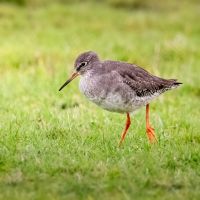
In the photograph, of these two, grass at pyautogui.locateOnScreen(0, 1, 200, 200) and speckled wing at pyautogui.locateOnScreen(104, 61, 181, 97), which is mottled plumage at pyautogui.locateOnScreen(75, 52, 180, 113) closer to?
speckled wing at pyautogui.locateOnScreen(104, 61, 181, 97)

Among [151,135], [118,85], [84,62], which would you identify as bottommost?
[151,135]

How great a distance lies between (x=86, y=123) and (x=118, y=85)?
3.93 ft

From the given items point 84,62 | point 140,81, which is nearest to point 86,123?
point 84,62

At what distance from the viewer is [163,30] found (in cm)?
1902

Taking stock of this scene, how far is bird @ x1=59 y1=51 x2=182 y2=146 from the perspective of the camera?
8062 millimetres

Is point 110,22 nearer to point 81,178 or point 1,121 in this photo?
point 1,121

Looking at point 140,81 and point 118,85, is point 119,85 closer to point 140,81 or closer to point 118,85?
point 118,85

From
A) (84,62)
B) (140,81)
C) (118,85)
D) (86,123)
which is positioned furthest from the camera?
(86,123)

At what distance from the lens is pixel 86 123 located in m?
9.17

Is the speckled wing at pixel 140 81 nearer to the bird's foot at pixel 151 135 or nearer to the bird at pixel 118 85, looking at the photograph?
the bird at pixel 118 85

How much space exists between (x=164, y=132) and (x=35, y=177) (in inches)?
99.3

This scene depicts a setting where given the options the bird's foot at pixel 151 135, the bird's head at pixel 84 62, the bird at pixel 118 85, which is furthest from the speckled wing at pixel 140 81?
the bird's foot at pixel 151 135

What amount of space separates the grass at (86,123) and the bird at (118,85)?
44cm

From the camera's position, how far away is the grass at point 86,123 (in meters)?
6.65
